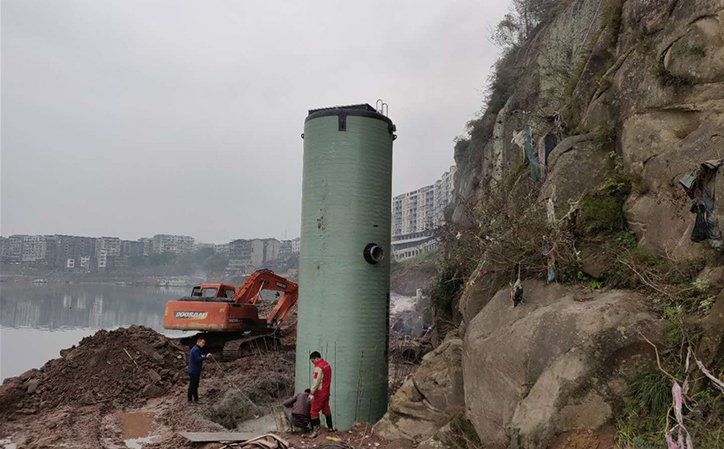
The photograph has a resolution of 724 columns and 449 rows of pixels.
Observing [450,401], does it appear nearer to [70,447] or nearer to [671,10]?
[671,10]

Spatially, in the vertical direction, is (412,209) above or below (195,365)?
above

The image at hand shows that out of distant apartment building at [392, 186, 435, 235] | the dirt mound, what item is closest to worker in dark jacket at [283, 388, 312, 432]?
the dirt mound

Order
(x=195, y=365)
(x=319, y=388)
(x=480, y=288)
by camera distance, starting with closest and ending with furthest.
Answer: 1. (x=319, y=388)
2. (x=480, y=288)
3. (x=195, y=365)

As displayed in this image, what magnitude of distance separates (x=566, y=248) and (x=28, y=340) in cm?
3143

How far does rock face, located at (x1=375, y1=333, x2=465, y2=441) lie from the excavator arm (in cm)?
1065

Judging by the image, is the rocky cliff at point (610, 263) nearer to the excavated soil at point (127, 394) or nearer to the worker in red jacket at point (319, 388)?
the worker in red jacket at point (319, 388)

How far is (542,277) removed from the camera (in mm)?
6457

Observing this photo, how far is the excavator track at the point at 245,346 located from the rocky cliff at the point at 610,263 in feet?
33.4

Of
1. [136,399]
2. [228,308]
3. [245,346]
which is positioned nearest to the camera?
[136,399]

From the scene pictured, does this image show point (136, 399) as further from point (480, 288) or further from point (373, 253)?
point (480, 288)

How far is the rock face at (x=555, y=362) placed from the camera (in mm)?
4812

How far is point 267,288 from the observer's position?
707 inches

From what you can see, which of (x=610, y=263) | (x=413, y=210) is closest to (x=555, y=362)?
(x=610, y=263)

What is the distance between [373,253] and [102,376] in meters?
8.54
